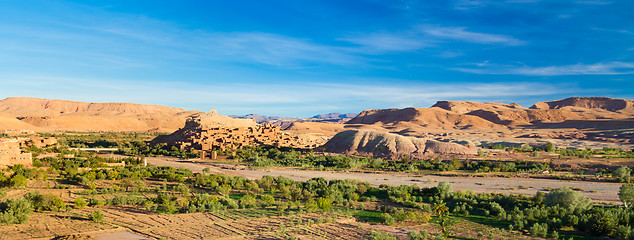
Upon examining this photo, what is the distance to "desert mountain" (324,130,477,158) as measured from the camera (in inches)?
1839

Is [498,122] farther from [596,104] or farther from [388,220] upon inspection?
[388,220]

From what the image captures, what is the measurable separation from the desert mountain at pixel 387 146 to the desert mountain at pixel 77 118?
3149 inches

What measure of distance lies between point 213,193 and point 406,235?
1214cm

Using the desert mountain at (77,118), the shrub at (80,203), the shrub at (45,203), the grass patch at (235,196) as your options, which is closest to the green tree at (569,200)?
the grass patch at (235,196)

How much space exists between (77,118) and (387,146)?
4187 inches

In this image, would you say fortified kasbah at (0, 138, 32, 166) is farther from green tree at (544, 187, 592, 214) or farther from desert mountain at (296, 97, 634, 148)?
desert mountain at (296, 97, 634, 148)

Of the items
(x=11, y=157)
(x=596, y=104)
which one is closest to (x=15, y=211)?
(x=11, y=157)

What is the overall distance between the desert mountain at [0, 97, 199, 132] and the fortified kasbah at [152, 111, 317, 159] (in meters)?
56.4

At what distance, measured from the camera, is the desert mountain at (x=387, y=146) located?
4672 cm

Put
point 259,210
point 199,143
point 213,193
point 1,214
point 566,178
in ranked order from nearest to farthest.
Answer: point 1,214 < point 259,210 < point 213,193 < point 566,178 < point 199,143

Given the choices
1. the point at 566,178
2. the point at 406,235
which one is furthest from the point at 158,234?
the point at 566,178

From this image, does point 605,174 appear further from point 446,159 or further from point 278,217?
point 278,217

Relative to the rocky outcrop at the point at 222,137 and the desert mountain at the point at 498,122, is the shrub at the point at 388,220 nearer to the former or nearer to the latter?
the rocky outcrop at the point at 222,137

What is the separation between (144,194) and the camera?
63.6ft
